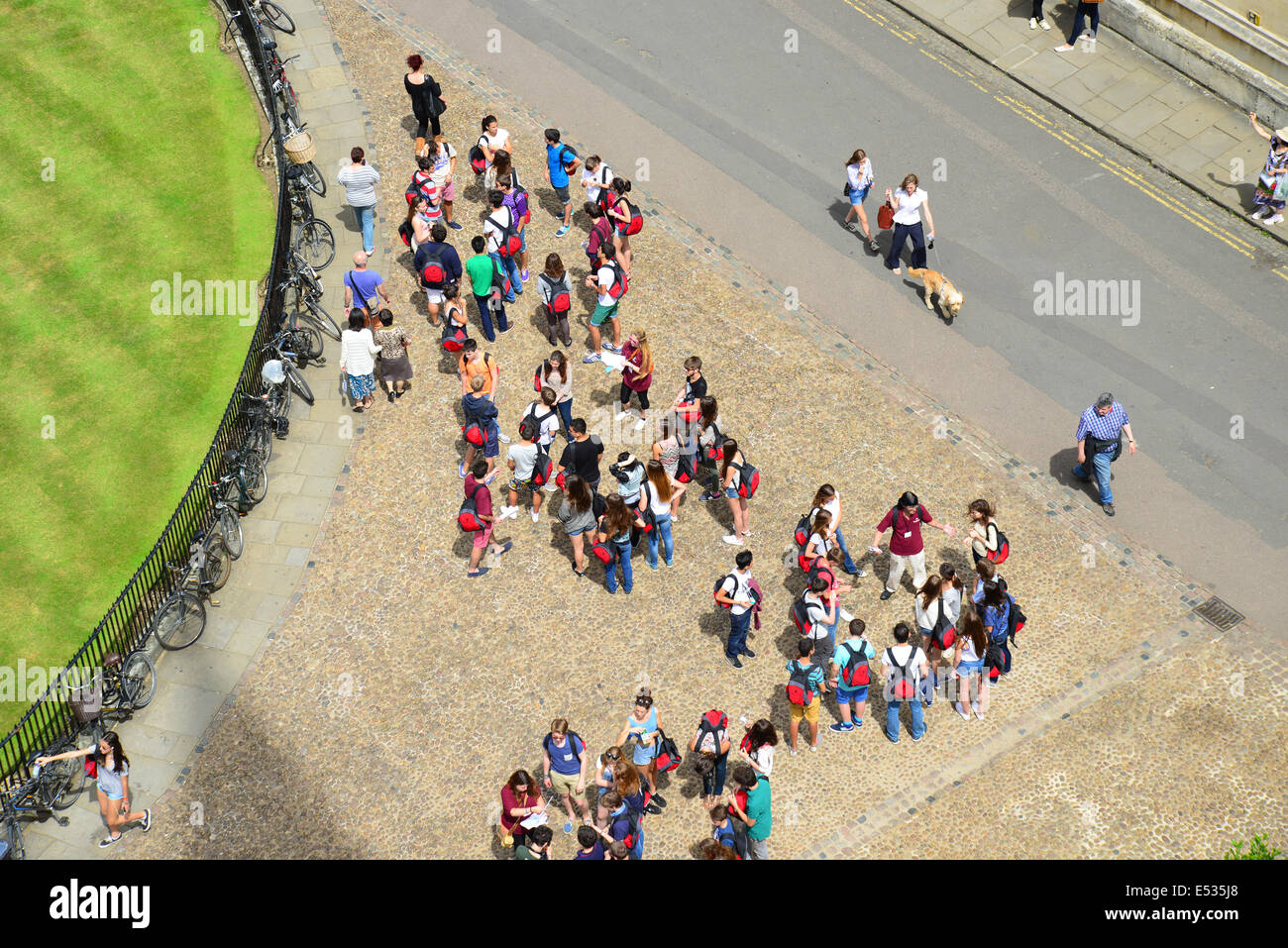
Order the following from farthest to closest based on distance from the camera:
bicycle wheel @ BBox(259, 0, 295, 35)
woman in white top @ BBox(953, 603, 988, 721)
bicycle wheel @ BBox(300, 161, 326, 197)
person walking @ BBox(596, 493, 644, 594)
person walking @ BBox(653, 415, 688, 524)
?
bicycle wheel @ BBox(259, 0, 295, 35) < bicycle wheel @ BBox(300, 161, 326, 197) < person walking @ BBox(653, 415, 688, 524) < person walking @ BBox(596, 493, 644, 594) < woman in white top @ BBox(953, 603, 988, 721)

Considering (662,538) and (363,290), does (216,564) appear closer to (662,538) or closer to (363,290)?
(363,290)

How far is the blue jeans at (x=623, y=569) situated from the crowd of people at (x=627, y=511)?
2 cm

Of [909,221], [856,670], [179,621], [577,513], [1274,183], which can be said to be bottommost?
[179,621]

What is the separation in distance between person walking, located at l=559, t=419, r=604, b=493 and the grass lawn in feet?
22.2

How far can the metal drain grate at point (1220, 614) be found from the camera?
2020 cm

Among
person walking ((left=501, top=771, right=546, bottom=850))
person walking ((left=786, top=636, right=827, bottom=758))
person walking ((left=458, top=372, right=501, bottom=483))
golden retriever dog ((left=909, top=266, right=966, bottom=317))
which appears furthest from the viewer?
golden retriever dog ((left=909, top=266, right=966, bottom=317))

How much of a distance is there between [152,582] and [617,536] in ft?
20.5

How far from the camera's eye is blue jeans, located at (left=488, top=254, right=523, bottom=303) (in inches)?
912

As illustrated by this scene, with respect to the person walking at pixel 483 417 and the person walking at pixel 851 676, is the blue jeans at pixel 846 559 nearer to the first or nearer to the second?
the person walking at pixel 851 676

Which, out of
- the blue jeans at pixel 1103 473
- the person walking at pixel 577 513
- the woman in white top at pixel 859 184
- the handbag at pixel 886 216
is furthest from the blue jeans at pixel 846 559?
the woman in white top at pixel 859 184

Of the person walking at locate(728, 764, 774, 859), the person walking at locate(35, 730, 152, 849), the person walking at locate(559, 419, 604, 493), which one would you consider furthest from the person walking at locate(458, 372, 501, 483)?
the person walking at locate(728, 764, 774, 859)

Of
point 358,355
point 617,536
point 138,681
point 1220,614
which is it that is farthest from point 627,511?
point 1220,614

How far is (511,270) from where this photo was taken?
932 inches

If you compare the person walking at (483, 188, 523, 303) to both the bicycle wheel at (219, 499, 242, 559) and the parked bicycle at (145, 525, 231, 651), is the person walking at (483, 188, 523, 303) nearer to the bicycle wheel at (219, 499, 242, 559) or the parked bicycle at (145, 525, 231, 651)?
the bicycle wheel at (219, 499, 242, 559)
